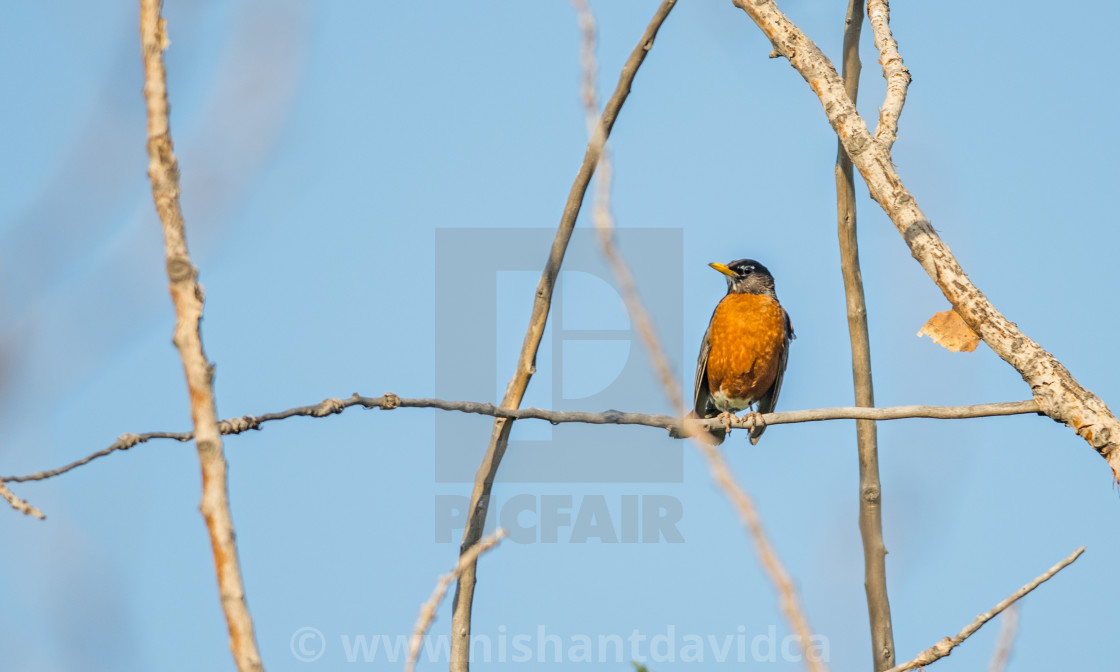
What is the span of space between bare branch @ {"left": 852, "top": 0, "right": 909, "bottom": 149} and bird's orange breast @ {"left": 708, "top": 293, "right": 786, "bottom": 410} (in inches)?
167

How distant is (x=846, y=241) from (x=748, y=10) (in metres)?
0.97

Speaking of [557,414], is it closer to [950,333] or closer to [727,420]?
[950,333]

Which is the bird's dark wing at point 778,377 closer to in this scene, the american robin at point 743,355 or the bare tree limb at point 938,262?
the american robin at point 743,355

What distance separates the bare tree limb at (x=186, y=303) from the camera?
1.38 m

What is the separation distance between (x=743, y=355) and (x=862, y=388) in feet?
12.3

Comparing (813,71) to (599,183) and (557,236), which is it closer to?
(557,236)

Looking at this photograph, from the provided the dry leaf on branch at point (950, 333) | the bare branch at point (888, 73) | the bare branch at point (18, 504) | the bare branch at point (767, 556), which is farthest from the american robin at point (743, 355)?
the bare branch at point (767, 556)

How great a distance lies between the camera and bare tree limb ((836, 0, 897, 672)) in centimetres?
355

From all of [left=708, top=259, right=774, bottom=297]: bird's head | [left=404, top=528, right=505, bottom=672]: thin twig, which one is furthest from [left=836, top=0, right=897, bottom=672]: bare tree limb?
[left=708, top=259, right=774, bottom=297]: bird's head

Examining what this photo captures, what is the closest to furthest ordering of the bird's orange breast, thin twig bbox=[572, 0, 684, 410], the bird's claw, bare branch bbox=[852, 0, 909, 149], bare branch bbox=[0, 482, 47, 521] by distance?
thin twig bbox=[572, 0, 684, 410], bare branch bbox=[0, 482, 47, 521], bare branch bbox=[852, 0, 909, 149], the bird's claw, the bird's orange breast

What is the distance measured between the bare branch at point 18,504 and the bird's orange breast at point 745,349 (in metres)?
6.36

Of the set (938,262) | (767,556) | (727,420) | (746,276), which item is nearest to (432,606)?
(767,556)

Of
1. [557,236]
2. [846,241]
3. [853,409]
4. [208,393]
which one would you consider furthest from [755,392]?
[208,393]

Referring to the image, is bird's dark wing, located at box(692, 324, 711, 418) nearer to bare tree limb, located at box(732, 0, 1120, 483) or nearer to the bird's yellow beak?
the bird's yellow beak
